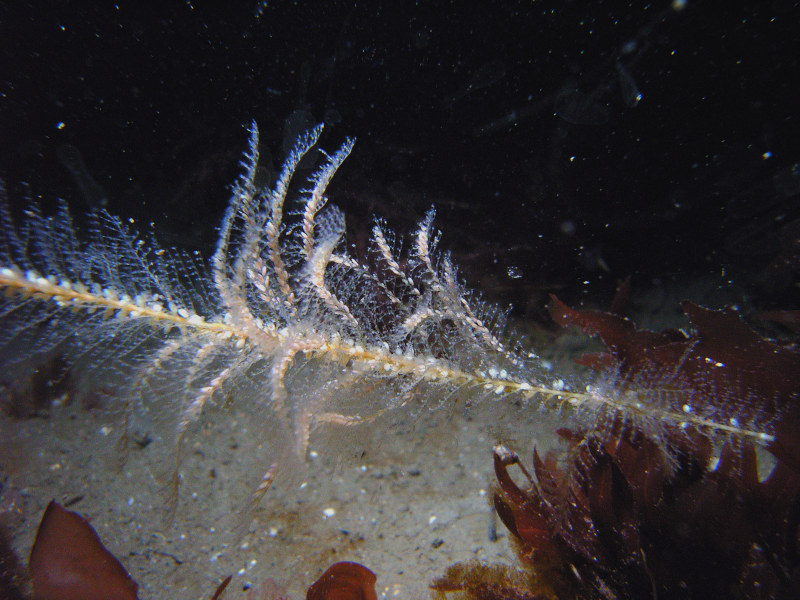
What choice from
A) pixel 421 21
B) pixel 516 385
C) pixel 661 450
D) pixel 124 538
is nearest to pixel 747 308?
pixel 661 450

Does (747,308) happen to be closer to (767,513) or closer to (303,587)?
(767,513)

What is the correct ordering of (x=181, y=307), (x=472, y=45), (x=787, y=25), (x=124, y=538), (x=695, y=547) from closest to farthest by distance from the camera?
1. (x=695, y=547)
2. (x=181, y=307)
3. (x=787, y=25)
4. (x=472, y=45)
5. (x=124, y=538)

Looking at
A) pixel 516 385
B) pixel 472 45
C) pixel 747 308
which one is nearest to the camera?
pixel 516 385

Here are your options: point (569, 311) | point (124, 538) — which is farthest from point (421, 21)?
point (124, 538)

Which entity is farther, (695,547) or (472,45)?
(472,45)

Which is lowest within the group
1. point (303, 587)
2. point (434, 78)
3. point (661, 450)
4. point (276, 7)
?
point (303, 587)

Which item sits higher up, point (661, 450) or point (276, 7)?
point (276, 7)

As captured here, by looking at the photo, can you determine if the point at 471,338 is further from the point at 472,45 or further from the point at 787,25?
the point at 787,25
